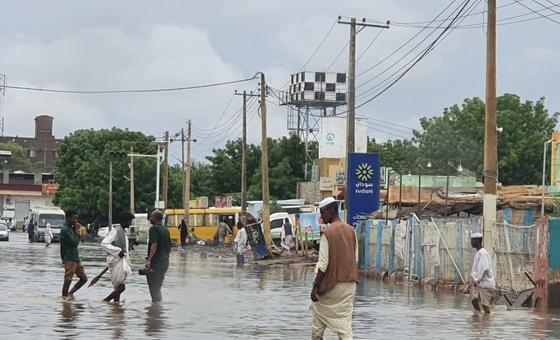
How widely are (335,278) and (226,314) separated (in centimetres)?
717

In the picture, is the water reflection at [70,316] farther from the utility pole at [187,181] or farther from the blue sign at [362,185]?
the utility pole at [187,181]

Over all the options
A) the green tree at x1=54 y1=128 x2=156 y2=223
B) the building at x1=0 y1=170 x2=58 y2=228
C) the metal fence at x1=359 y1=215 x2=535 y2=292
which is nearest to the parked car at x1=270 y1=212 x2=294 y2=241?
the metal fence at x1=359 y1=215 x2=535 y2=292

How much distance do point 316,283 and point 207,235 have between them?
6448 centimetres

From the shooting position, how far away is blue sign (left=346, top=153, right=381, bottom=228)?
39.8m

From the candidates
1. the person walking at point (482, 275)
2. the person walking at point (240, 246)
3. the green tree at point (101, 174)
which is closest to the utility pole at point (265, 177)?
the person walking at point (240, 246)

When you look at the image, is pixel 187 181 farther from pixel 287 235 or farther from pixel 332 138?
pixel 287 235

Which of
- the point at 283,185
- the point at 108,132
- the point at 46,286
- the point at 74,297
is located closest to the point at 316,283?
the point at 74,297

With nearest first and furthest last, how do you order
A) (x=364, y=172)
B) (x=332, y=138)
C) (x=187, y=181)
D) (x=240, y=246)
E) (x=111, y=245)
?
(x=111, y=245) < (x=364, y=172) < (x=240, y=246) < (x=187, y=181) < (x=332, y=138)

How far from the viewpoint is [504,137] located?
230ft

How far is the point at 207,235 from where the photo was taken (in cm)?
7600

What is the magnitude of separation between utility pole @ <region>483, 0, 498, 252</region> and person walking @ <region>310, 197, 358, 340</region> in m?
15.0

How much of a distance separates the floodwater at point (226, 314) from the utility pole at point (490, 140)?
220cm

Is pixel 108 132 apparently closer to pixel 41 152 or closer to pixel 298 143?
pixel 298 143

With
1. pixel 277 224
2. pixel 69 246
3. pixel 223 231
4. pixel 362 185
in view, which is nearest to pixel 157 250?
pixel 69 246
